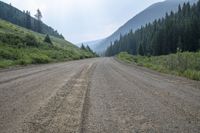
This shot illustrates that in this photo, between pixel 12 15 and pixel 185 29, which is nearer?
pixel 185 29

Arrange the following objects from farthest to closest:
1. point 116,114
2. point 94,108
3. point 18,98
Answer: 1. point 18,98
2. point 94,108
3. point 116,114

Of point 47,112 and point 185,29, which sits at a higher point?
point 185,29

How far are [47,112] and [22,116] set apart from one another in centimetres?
55

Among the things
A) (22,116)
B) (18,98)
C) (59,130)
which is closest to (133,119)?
(59,130)

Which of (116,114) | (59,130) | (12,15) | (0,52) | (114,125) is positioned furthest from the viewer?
(12,15)

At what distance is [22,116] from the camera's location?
559 cm

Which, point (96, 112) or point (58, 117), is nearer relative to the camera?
point (58, 117)

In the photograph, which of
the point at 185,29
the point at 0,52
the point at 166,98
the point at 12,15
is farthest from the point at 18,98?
the point at 12,15

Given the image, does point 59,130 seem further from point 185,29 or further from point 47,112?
point 185,29

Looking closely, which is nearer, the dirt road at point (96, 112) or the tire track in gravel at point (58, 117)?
the tire track in gravel at point (58, 117)

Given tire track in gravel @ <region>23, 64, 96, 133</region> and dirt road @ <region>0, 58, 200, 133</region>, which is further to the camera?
dirt road @ <region>0, 58, 200, 133</region>

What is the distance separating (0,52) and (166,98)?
22744mm

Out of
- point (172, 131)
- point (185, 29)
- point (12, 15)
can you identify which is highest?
point (12, 15)

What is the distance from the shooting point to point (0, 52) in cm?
2738
